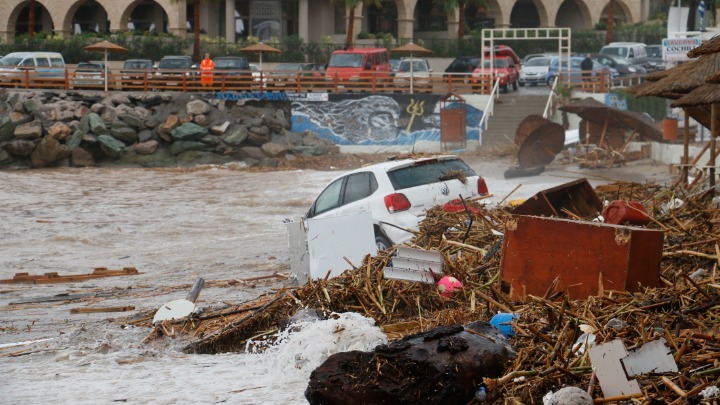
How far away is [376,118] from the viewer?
122 ft

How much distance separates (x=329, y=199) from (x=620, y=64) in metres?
32.6

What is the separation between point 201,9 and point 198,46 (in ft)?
26.2

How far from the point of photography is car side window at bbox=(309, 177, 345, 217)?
1457 centimetres

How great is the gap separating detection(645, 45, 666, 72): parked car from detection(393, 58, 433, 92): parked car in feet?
33.4

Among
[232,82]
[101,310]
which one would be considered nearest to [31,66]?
[232,82]

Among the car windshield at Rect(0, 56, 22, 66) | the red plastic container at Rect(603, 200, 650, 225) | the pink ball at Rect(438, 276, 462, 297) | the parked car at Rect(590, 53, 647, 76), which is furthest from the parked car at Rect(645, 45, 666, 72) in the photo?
the pink ball at Rect(438, 276, 462, 297)

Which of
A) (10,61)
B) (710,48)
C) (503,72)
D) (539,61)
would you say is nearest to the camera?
(710,48)

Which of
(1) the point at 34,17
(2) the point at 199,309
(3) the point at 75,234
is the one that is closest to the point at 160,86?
(3) the point at 75,234

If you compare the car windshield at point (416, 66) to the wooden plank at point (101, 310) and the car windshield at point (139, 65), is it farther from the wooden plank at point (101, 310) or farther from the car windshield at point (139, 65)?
the wooden plank at point (101, 310)

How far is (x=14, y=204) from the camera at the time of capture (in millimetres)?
27938

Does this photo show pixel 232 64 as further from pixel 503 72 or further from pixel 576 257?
pixel 576 257

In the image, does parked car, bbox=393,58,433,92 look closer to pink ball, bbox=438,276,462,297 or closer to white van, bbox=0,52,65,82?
white van, bbox=0,52,65,82

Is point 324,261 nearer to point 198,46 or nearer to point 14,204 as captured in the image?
point 14,204

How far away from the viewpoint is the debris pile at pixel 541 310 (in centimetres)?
659
